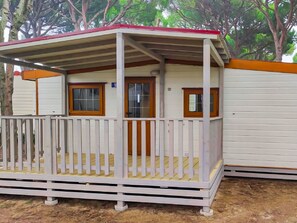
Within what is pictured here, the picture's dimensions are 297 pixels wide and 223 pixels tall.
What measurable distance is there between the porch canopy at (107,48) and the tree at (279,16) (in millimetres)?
7141

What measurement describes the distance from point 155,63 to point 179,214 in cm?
320

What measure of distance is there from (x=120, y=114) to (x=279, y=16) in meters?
9.88

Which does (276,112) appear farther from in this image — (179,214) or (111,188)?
(111,188)

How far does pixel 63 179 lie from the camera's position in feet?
13.8

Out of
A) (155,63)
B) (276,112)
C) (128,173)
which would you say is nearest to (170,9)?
(155,63)

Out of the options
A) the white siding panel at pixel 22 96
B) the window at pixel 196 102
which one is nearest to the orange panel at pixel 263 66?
the window at pixel 196 102

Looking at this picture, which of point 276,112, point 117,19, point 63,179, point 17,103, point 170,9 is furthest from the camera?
point 170,9

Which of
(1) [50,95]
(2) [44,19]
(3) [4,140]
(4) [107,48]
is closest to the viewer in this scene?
(3) [4,140]

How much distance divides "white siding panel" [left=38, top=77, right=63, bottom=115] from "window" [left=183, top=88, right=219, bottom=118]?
277cm

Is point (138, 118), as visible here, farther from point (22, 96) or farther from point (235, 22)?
point (235, 22)

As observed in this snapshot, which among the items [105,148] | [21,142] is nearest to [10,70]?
[21,142]

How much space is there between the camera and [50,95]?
22.1 feet

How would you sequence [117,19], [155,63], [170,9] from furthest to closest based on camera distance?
[170,9]
[117,19]
[155,63]

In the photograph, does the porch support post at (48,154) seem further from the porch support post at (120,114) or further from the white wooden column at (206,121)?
the white wooden column at (206,121)
